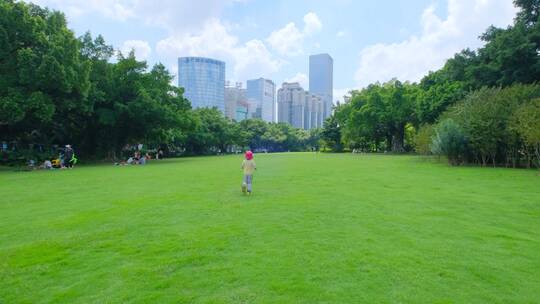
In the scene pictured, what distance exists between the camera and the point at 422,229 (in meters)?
6.48

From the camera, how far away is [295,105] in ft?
415

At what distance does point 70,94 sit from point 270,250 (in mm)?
23619

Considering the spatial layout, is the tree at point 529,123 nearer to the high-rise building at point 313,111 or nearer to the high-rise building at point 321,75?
the high-rise building at point 313,111

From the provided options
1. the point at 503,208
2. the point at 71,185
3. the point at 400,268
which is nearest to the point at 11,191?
the point at 71,185

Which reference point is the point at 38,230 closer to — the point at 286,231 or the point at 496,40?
the point at 286,231

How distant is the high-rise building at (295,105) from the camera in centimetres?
12506

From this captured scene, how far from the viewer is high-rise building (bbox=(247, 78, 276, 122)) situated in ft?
471

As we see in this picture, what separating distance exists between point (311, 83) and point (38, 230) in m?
161

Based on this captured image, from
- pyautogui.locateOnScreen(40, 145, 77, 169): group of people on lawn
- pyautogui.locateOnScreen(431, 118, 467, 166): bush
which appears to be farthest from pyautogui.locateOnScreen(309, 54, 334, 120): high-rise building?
pyautogui.locateOnScreen(40, 145, 77, 169): group of people on lawn

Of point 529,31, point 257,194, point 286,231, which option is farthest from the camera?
point 529,31

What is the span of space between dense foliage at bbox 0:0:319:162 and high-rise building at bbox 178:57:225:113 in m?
55.3

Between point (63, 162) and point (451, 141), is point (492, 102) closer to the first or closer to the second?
point (451, 141)

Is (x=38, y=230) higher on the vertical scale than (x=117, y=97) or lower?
lower

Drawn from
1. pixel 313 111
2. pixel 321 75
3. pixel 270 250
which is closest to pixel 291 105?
pixel 313 111
